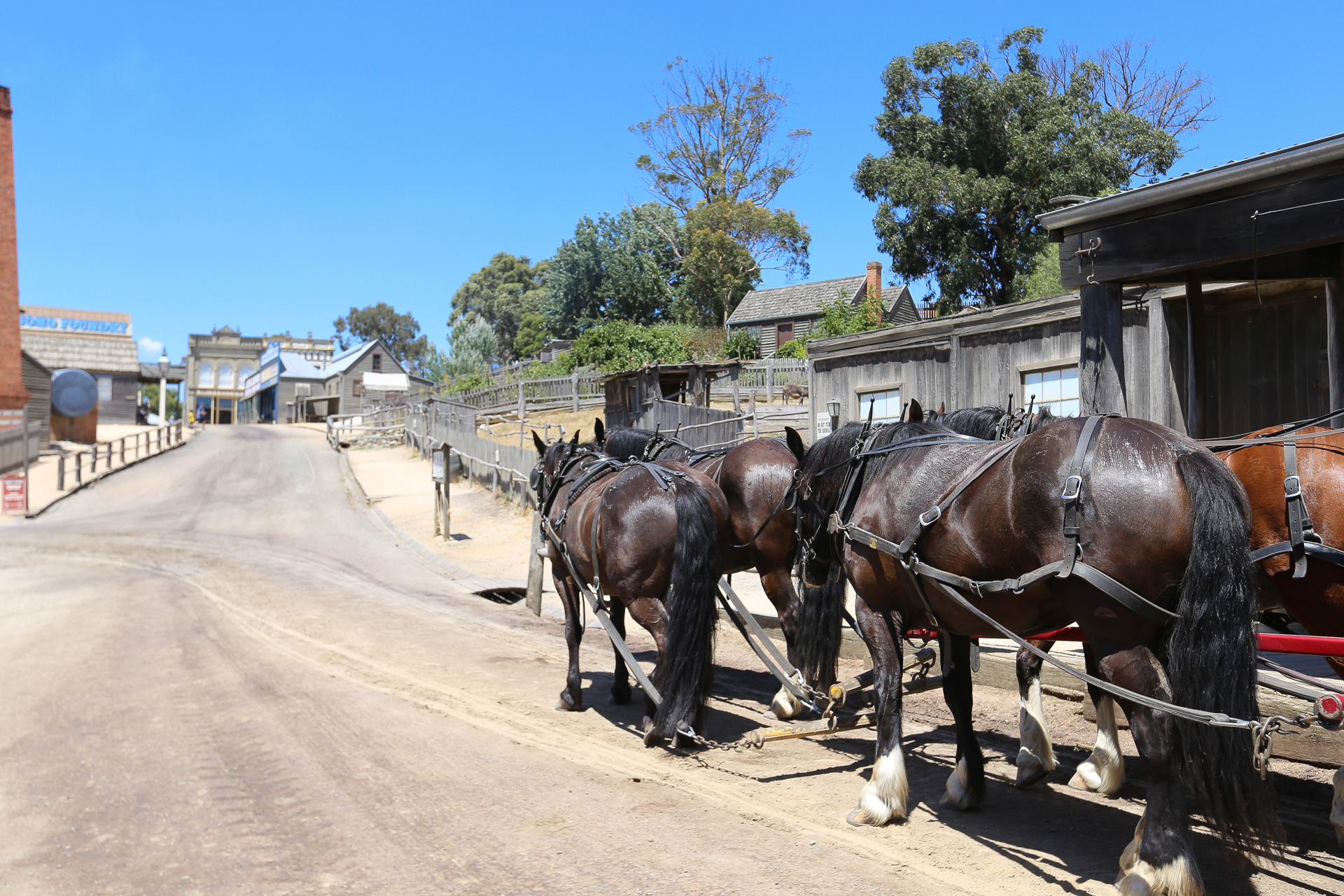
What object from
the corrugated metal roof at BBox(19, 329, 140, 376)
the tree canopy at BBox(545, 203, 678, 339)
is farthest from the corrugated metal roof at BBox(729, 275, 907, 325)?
the corrugated metal roof at BBox(19, 329, 140, 376)

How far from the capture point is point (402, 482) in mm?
25141

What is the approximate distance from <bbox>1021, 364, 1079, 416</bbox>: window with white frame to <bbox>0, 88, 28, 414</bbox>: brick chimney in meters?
31.3

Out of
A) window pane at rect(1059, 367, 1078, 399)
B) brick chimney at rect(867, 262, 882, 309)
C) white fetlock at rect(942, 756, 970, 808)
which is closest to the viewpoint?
white fetlock at rect(942, 756, 970, 808)

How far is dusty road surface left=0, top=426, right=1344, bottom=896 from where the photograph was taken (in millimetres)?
3844

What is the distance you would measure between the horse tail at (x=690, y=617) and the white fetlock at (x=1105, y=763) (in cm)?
219

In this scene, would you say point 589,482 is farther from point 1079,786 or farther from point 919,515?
point 1079,786

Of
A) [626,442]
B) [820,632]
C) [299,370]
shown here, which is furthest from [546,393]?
[299,370]

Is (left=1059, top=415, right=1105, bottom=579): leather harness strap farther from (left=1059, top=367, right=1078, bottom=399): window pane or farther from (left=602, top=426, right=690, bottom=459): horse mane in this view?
(left=1059, top=367, right=1078, bottom=399): window pane

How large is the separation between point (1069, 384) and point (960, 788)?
6829 millimetres

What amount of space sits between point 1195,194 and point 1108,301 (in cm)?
93

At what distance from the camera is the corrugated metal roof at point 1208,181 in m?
5.27

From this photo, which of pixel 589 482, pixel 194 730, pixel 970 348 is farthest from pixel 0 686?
pixel 970 348

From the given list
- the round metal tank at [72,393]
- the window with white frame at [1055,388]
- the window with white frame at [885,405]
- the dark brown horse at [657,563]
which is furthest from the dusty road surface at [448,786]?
the round metal tank at [72,393]

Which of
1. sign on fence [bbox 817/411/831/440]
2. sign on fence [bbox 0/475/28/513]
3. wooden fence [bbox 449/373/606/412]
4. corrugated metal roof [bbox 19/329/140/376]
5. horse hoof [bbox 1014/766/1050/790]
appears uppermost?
corrugated metal roof [bbox 19/329/140/376]
